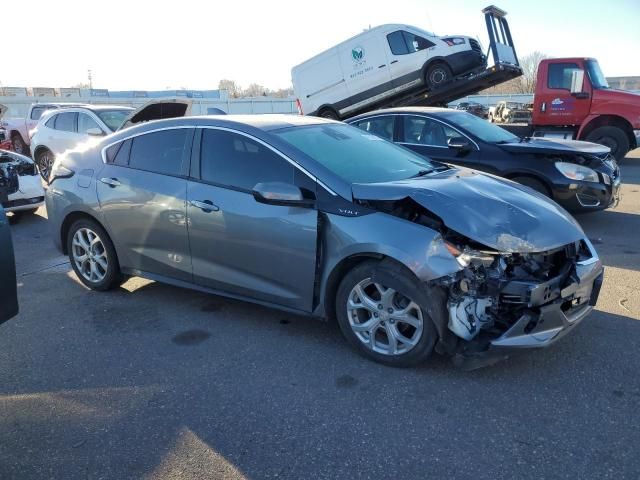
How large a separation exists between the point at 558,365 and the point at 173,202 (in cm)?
310

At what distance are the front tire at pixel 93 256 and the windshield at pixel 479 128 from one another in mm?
4875

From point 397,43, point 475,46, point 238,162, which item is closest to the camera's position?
point 238,162

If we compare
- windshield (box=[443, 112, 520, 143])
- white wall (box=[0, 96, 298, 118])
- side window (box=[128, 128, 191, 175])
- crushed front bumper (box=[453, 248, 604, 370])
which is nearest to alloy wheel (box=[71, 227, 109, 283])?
side window (box=[128, 128, 191, 175])

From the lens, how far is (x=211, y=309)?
15.0 ft

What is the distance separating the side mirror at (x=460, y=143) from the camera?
23.0ft

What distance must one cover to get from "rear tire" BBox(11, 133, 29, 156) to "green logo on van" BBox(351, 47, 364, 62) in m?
10.3

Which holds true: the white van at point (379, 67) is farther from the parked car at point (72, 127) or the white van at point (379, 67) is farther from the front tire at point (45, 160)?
the front tire at point (45, 160)

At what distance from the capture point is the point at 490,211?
341cm

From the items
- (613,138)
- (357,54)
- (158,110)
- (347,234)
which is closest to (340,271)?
(347,234)

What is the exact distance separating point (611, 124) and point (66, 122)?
1245 centimetres

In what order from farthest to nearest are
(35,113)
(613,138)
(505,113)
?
(505,113), (35,113), (613,138)

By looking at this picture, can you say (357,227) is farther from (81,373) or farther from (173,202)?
(81,373)

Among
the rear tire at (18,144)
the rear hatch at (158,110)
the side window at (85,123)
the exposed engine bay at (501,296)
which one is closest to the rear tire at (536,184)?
the exposed engine bay at (501,296)

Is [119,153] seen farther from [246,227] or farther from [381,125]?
[381,125]
